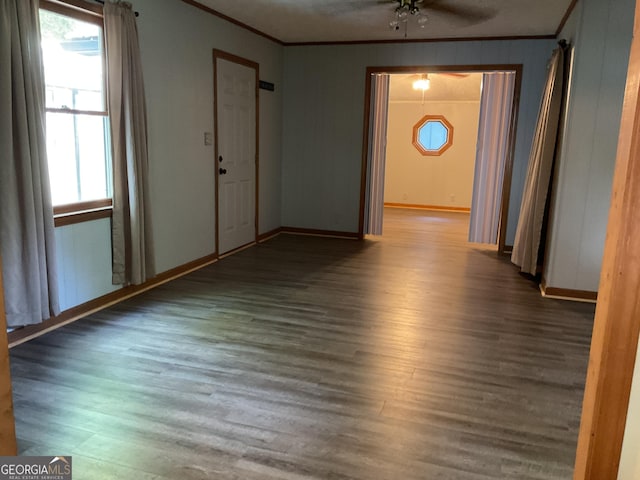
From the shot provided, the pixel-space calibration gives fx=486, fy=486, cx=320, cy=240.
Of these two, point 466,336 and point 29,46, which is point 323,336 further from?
point 29,46

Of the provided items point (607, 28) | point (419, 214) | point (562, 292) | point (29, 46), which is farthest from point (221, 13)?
point (419, 214)

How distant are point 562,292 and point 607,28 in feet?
7.35

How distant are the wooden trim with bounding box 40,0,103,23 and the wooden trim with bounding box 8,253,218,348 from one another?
6.77ft

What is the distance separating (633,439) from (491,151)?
5488 mm

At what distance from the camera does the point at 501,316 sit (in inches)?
153

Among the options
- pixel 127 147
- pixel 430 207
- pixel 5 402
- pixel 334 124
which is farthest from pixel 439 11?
pixel 430 207

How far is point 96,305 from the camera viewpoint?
3.80m

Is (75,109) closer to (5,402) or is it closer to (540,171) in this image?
(5,402)

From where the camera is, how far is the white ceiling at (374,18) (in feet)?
14.9

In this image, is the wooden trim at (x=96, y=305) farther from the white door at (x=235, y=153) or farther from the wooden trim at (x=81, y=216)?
the white door at (x=235, y=153)

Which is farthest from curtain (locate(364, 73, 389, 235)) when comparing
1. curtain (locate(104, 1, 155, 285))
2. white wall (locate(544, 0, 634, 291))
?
curtain (locate(104, 1, 155, 285))

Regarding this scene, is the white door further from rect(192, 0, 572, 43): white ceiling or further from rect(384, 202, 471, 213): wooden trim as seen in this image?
rect(384, 202, 471, 213): wooden trim

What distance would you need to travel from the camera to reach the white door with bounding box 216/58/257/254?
539 cm

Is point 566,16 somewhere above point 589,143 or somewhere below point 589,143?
above
